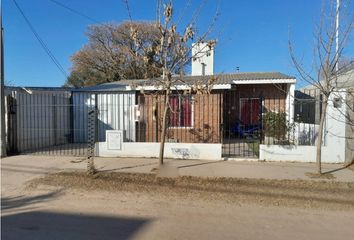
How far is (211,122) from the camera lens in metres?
14.3

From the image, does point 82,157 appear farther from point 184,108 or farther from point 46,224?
point 46,224

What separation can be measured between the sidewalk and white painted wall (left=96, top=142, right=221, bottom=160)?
38cm

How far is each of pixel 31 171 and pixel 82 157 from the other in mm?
2212

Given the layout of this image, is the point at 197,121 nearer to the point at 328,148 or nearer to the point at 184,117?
the point at 184,117

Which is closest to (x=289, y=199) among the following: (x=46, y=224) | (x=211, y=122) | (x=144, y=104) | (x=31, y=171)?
(x=46, y=224)

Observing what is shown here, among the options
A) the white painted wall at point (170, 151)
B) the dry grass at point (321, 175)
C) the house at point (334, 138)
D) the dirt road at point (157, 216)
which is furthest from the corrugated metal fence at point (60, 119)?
the dry grass at point (321, 175)

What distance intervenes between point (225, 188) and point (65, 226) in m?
3.62

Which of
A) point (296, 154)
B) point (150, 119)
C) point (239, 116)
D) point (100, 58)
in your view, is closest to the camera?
point (296, 154)

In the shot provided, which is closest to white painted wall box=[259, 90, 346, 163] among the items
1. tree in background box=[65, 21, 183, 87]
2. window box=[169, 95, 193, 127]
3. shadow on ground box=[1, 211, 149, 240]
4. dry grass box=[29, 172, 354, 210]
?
dry grass box=[29, 172, 354, 210]

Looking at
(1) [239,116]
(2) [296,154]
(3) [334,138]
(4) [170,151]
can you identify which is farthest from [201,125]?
(3) [334,138]

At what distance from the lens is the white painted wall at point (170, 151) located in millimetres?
10758

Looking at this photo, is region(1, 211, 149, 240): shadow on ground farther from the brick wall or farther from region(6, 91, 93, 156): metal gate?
the brick wall

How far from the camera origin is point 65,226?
5113 mm

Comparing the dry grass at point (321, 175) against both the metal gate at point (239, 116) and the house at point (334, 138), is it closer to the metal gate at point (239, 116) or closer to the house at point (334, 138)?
the house at point (334, 138)
